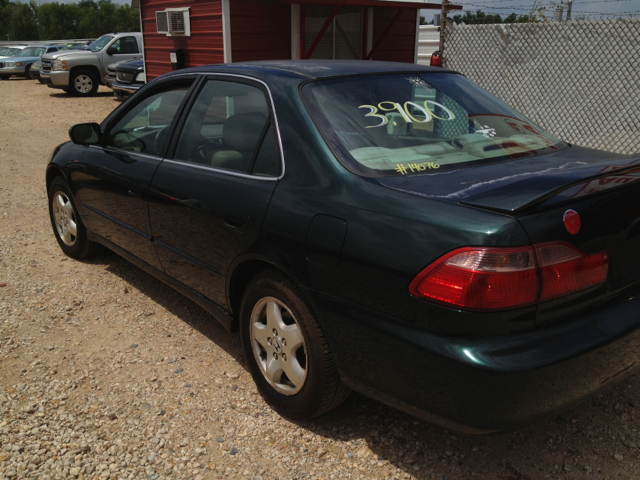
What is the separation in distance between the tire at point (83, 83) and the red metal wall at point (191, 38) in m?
4.74

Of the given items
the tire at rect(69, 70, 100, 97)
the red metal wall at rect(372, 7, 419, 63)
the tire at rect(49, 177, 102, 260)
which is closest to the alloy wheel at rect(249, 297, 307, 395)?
the tire at rect(49, 177, 102, 260)

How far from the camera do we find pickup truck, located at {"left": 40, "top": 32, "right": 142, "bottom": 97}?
18548 millimetres

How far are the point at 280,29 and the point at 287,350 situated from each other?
10729 millimetres

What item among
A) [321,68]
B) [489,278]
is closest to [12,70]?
[321,68]

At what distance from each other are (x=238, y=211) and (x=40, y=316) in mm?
1985

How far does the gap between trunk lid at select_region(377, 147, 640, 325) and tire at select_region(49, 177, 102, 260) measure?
3.23 metres

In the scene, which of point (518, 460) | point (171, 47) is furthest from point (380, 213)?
point (171, 47)

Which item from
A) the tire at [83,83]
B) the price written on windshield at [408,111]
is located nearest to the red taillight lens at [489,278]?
the price written on windshield at [408,111]

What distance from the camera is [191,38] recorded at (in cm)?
1290

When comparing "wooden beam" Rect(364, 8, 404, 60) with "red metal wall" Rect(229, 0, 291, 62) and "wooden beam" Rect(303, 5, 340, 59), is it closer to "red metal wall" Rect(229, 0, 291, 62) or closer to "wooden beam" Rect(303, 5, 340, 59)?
"wooden beam" Rect(303, 5, 340, 59)

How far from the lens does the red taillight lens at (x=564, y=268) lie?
1.99 m

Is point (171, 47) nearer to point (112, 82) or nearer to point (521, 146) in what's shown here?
point (112, 82)

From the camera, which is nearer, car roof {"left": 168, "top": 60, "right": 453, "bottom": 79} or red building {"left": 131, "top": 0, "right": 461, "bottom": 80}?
car roof {"left": 168, "top": 60, "right": 453, "bottom": 79}

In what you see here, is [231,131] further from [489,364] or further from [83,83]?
[83,83]
